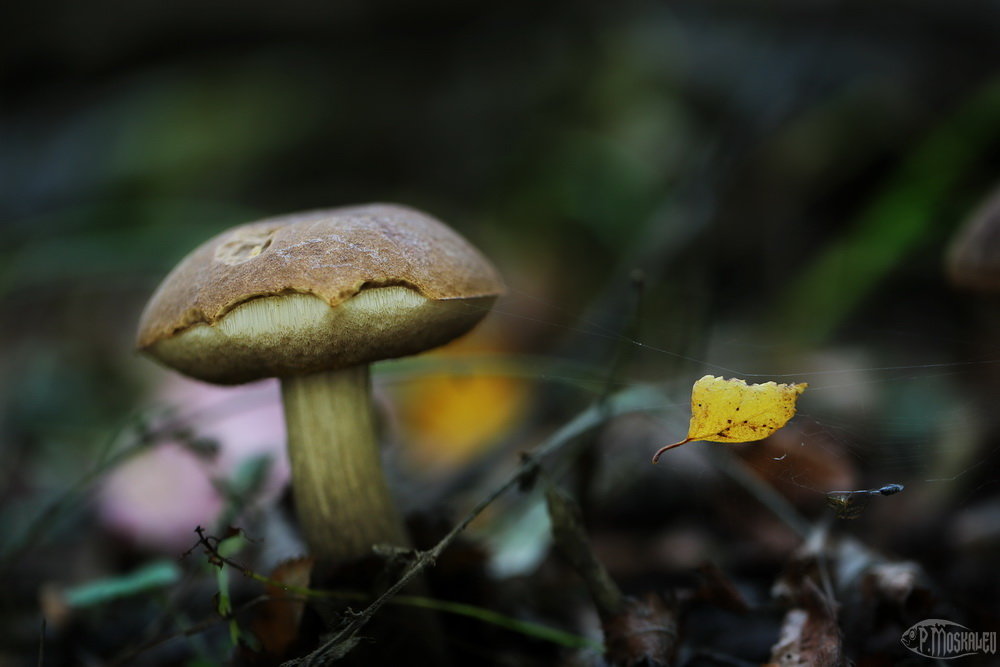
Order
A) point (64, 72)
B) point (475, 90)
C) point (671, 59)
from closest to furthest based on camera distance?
point (671, 59) → point (475, 90) → point (64, 72)

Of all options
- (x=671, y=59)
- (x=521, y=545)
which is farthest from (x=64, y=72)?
(x=521, y=545)

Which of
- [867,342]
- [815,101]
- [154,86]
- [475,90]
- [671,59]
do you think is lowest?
[867,342]

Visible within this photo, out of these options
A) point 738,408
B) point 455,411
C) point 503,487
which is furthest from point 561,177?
point 738,408

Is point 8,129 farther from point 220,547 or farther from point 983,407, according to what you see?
point 983,407

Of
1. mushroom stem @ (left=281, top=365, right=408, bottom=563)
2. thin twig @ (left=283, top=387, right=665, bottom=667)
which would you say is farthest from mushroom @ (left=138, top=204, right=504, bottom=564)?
thin twig @ (left=283, top=387, right=665, bottom=667)

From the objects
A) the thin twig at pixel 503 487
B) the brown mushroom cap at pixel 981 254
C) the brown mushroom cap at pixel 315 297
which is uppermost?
the brown mushroom cap at pixel 981 254

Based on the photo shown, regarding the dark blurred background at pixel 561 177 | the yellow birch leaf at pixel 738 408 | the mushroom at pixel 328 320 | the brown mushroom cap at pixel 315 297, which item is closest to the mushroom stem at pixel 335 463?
the mushroom at pixel 328 320

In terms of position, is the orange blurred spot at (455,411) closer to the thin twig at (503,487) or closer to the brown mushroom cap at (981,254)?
the thin twig at (503,487)

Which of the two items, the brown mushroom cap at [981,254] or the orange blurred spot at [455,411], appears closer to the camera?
the brown mushroom cap at [981,254]
